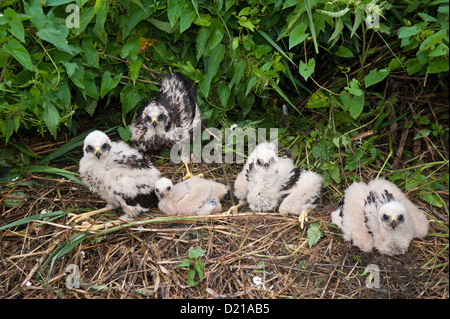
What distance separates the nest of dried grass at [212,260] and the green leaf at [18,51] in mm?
1252

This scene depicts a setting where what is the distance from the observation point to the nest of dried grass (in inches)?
129

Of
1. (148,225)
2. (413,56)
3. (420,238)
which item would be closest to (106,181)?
(148,225)

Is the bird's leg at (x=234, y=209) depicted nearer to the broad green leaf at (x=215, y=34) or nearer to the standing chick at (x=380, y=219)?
the standing chick at (x=380, y=219)

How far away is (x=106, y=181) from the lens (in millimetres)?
3895

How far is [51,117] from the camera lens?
→ 390 centimetres

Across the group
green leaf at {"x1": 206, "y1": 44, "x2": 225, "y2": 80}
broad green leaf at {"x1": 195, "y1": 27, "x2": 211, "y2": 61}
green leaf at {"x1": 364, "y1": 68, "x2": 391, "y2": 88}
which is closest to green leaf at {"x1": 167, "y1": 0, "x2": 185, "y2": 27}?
broad green leaf at {"x1": 195, "y1": 27, "x2": 211, "y2": 61}

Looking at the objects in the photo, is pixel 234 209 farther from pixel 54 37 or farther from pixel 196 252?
pixel 54 37

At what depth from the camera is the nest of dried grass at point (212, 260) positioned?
3.29m

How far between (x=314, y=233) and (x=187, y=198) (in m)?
1.15

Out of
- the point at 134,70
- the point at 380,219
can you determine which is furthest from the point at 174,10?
the point at 380,219

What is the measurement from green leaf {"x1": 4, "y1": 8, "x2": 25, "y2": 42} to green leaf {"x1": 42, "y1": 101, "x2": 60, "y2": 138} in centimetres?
65

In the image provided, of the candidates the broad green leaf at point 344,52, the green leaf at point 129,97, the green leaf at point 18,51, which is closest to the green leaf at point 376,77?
the broad green leaf at point 344,52

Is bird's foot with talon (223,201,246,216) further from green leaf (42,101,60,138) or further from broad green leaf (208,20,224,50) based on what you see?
green leaf (42,101,60,138)

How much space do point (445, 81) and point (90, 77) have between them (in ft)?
11.0
